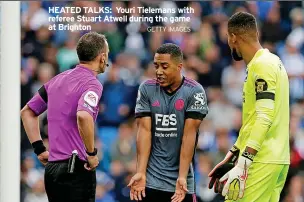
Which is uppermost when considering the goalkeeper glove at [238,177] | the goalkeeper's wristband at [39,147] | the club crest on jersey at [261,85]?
the club crest on jersey at [261,85]

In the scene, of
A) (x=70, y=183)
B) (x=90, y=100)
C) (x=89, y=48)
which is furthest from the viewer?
→ (x=89, y=48)

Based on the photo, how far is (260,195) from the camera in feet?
19.1

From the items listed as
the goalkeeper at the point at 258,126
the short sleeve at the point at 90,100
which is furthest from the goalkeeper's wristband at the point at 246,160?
the short sleeve at the point at 90,100

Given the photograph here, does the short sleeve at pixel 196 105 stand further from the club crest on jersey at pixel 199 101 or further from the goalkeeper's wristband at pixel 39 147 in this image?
the goalkeeper's wristband at pixel 39 147

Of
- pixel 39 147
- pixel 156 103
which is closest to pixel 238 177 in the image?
pixel 156 103

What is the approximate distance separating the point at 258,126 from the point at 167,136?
1134 millimetres

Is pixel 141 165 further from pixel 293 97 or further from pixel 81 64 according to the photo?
pixel 293 97

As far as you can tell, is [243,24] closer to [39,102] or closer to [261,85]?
[261,85]

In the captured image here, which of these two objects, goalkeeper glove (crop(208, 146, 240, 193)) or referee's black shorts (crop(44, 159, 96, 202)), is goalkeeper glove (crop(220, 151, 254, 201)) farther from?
referee's black shorts (crop(44, 159, 96, 202))

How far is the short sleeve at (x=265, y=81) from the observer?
5.63m

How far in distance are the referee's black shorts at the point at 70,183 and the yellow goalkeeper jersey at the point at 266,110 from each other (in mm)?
1312

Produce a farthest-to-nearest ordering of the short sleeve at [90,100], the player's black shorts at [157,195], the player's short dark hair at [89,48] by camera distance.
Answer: the player's black shorts at [157,195] → the player's short dark hair at [89,48] → the short sleeve at [90,100]

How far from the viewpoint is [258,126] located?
556 cm

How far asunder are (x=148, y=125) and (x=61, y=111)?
767mm
